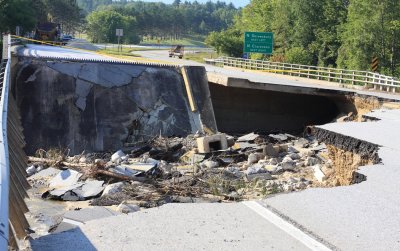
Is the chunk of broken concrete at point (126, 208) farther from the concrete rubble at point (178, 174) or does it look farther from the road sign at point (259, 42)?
the road sign at point (259, 42)

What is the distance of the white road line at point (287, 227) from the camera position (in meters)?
5.56

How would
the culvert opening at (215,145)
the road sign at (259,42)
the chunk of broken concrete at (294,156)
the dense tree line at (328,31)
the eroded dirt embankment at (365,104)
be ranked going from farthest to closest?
1. the dense tree line at (328,31)
2. the road sign at (259,42)
3. the eroded dirt embankment at (365,104)
4. the culvert opening at (215,145)
5. the chunk of broken concrete at (294,156)

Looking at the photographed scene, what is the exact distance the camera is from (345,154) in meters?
11.3

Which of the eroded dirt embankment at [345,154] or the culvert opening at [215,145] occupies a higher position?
the eroded dirt embankment at [345,154]

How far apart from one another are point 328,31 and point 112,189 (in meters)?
58.5

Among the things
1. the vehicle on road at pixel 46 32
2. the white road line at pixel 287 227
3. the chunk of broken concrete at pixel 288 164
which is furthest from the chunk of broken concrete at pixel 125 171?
the vehicle on road at pixel 46 32

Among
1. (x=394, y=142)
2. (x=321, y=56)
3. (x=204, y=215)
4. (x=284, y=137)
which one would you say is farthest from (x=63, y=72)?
(x=321, y=56)

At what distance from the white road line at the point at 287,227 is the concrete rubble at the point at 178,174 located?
8.88ft

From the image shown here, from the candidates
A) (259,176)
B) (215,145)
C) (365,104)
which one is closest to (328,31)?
(365,104)

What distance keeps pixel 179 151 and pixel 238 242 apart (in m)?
13.6

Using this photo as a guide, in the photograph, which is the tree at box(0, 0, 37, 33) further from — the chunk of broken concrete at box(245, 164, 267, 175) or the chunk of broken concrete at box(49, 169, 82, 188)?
the chunk of broken concrete at box(245, 164, 267, 175)

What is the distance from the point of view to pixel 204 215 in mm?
6562

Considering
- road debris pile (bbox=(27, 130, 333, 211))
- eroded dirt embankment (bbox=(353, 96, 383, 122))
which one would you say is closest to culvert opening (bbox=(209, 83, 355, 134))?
eroded dirt embankment (bbox=(353, 96, 383, 122))

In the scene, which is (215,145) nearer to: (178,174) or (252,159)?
(252,159)
